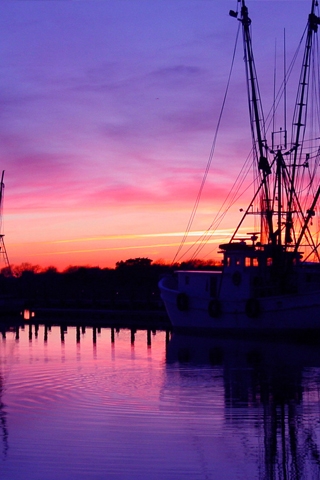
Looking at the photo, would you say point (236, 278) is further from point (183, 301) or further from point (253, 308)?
point (183, 301)

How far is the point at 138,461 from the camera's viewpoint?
13.3m

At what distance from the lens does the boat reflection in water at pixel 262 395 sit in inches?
543

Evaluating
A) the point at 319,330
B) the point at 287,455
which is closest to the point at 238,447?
the point at 287,455

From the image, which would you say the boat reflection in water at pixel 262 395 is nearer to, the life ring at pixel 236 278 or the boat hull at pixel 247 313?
the boat hull at pixel 247 313

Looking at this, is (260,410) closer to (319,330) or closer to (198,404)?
(198,404)

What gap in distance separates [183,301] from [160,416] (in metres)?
27.0

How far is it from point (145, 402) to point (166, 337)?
23765 mm

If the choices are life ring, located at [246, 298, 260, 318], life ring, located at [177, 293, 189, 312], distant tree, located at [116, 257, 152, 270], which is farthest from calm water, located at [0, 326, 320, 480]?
distant tree, located at [116, 257, 152, 270]

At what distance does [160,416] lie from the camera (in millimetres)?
17312

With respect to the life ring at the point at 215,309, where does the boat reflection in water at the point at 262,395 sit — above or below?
below

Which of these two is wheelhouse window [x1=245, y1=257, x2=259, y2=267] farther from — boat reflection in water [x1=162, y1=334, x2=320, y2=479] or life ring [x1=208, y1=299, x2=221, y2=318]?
boat reflection in water [x1=162, y1=334, x2=320, y2=479]

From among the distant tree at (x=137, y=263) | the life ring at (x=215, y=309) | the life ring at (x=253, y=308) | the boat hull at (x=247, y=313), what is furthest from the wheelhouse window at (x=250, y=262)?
the distant tree at (x=137, y=263)

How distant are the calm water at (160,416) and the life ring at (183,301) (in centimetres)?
1264

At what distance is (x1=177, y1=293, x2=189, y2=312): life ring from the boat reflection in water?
8121 millimetres
